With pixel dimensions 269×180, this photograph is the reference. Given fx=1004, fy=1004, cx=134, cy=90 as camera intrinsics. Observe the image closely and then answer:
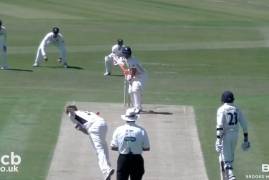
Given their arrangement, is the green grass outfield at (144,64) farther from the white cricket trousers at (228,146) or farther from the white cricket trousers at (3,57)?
the white cricket trousers at (228,146)

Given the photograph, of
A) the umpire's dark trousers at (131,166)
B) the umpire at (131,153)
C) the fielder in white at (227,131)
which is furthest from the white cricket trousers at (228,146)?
the umpire's dark trousers at (131,166)

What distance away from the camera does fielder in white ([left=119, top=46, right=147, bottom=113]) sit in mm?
27797

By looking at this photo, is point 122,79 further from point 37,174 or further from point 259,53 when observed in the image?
point 37,174

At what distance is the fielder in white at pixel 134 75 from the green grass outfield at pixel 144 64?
5.89 ft

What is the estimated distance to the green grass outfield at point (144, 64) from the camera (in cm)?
2503

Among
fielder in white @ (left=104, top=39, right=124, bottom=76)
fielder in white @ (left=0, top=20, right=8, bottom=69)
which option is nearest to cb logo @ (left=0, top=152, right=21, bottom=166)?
fielder in white @ (left=104, top=39, right=124, bottom=76)

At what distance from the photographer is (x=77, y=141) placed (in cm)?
2448

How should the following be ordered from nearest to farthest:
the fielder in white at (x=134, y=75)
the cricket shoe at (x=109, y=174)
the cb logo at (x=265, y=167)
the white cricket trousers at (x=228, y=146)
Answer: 1. the cricket shoe at (x=109, y=174)
2. the white cricket trousers at (x=228, y=146)
3. the cb logo at (x=265, y=167)
4. the fielder in white at (x=134, y=75)

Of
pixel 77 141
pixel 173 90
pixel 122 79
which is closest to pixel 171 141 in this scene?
pixel 77 141

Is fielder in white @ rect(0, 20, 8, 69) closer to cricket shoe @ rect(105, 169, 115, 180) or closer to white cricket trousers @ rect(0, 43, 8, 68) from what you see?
white cricket trousers @ rect(0, 43, 8, 68)

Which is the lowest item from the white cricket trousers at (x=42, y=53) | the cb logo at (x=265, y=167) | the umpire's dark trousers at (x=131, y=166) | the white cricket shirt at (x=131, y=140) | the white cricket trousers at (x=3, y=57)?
the umpire's dark trousers at (x=131, y=166)

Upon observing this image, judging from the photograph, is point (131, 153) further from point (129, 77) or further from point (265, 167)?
point (129, 77)

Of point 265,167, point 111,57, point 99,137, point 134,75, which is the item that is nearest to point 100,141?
point 99,137

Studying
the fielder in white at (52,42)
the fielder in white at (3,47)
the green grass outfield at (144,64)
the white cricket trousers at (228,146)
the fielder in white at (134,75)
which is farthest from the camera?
the fielder in white at (52,42)
